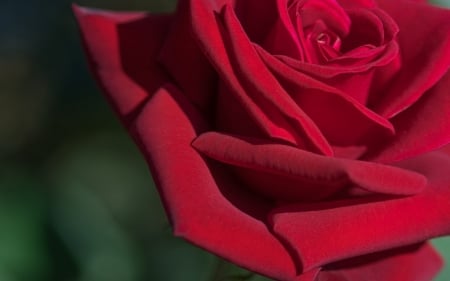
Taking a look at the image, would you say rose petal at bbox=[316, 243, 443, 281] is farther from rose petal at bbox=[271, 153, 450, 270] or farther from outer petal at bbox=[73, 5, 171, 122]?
outer petal at bbox=[73, 5, 171, 122]

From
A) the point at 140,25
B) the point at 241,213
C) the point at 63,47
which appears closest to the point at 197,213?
the point at 241,213

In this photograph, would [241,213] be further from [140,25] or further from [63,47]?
[63,47]

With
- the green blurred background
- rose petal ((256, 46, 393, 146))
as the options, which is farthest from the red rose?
the green blurred background

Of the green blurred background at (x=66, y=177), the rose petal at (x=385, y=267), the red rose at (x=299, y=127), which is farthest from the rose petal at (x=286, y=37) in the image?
the green blurred background at (x=66, y=177)

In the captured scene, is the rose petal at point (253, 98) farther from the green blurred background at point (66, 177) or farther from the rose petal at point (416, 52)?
the green blurred background at point (66, 177)

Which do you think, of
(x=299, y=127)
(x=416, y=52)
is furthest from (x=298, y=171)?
(x=416, y=52)

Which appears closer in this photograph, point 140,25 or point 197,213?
point 197,213

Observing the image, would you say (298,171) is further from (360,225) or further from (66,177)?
(66,177)
